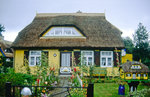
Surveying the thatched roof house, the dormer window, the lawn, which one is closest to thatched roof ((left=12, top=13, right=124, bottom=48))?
the thatched roof house

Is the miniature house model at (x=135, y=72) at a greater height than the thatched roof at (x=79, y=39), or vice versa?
the thatched roof at (x=79, y=39)

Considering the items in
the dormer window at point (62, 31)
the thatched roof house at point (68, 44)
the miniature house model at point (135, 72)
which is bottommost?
the miniature house model at point (135, 72)

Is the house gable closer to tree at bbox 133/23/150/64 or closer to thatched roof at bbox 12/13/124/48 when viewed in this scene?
thatched roof at bbox 12/13/124/48

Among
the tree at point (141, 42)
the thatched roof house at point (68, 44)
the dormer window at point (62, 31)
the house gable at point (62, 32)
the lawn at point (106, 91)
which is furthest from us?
the tree at point (141, 42)

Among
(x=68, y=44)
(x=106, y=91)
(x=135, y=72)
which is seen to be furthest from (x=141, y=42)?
(x=135, y=72)

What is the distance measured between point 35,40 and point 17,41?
2.00 m

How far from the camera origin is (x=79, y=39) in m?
16.4

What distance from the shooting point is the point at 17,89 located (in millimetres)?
6250

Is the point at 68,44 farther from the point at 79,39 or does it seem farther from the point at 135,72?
the point at 135,72

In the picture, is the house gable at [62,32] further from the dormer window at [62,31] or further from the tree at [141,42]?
the tree at [141,42]

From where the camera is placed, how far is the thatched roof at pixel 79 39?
15.8 m

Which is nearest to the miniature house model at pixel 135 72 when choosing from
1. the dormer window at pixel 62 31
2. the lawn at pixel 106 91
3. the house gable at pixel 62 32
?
the lawn at pixel 106 91

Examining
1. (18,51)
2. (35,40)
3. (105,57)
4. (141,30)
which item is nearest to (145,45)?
(141,30)

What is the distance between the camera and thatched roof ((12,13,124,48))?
15773 millimetres
